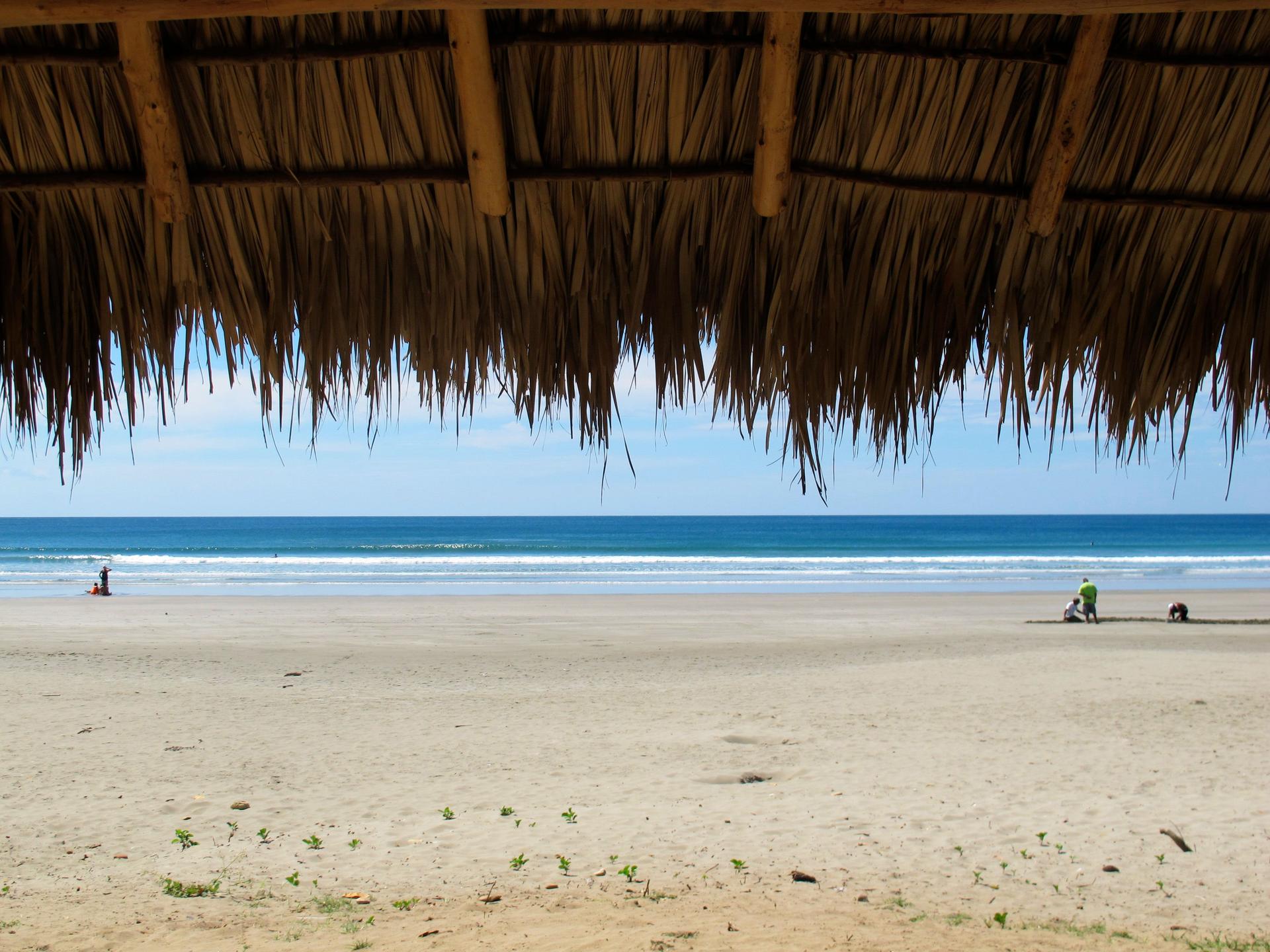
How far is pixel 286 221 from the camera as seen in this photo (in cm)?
182

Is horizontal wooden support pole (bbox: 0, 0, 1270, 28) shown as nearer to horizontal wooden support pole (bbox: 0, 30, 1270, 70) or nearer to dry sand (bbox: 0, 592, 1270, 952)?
horizontal wooden support pole (bbox: 0, 30, 1270, 70)

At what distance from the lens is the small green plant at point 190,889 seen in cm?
419

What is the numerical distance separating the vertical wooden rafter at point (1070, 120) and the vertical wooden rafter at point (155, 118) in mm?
1443

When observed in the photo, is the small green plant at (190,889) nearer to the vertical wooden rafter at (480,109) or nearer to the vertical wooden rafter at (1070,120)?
the vertical wooden rafter at (480,109)

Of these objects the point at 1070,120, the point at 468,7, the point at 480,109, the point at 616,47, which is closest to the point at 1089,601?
the point at 1070,120

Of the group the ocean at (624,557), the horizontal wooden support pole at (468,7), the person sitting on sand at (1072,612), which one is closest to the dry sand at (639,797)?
the horizontal wooden support pole at (468,7)

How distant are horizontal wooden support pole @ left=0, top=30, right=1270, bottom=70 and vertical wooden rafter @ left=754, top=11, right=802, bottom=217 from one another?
0.37 ft

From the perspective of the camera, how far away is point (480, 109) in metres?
1.51

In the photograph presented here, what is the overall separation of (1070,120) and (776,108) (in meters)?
0.50

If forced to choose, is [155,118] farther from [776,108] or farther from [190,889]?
[190,889]

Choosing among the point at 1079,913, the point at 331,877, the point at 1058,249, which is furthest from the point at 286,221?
the point at 1079,913

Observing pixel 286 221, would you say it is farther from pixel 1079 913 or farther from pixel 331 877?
pixel 1079 913

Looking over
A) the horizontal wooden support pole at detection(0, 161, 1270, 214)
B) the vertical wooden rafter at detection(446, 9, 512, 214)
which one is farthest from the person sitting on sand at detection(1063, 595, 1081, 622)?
the vertical wooden rafter at detection(446, 9, 512, 214)

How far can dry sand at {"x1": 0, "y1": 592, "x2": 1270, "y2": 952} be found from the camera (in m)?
3.92
